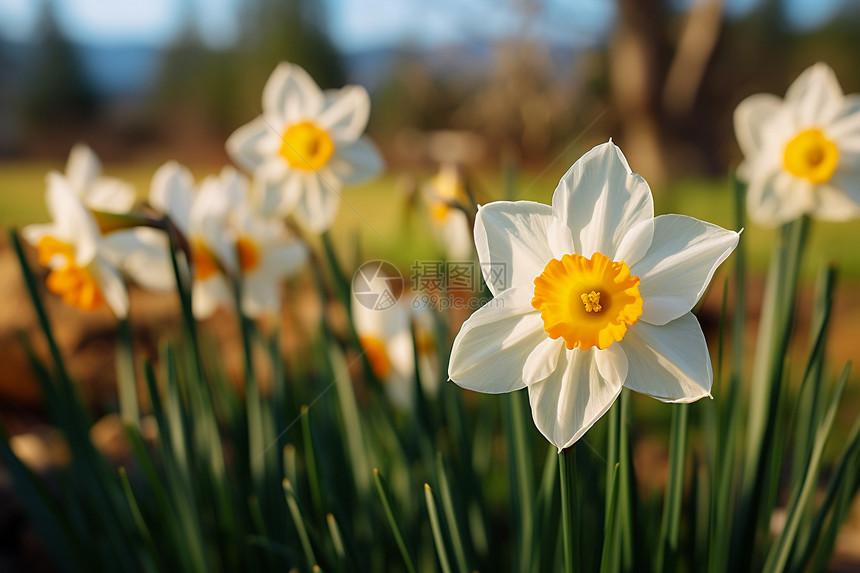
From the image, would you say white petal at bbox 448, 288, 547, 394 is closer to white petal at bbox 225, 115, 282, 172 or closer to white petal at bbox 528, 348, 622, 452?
white petal at bbox 528, 348, 622, 452

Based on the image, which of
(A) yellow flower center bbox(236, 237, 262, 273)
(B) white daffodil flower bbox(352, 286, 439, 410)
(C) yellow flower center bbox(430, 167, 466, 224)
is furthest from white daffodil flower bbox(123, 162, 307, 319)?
(C) yellow flower center bbox(430, 167, 466, 224)

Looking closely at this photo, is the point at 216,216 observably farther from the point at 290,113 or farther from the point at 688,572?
the point at 688,572

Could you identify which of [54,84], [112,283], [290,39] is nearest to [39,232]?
[112,283]

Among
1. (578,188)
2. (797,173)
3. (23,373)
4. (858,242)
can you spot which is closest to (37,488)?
(578,188)

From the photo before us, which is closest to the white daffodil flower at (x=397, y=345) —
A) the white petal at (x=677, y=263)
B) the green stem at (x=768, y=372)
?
the green stem at (x=768, y=372)

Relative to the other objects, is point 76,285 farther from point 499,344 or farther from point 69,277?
point 499,344
